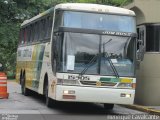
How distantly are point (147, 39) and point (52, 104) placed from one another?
4.81 metres

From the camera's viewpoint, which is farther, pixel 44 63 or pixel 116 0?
pixel 116 0

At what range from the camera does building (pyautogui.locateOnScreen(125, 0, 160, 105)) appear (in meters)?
19.0

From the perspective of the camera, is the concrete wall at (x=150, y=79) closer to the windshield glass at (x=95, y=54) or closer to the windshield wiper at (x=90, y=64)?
the windshield glass at (x=95, y=54)

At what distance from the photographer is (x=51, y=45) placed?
54.4ft

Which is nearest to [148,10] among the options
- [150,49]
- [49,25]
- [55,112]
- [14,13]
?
[150,49]

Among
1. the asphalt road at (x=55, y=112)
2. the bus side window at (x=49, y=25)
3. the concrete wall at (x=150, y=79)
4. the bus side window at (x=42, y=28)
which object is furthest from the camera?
the bus side window at (x=42, y=28)

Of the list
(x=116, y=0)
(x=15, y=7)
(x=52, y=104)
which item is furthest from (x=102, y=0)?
(x=52, y=104)

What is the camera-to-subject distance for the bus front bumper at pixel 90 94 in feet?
49.4

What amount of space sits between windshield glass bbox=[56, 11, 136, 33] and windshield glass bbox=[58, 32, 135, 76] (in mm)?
341

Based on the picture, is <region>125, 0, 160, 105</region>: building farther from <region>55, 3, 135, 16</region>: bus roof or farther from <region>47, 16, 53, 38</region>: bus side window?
<region>47, 16, 53, 38</region>: bus side window

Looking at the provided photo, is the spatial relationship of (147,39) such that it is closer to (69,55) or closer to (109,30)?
(109,30)

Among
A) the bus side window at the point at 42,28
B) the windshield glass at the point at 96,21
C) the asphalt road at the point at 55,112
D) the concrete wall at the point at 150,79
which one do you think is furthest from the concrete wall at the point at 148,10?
the bus side window at the point at 42,28

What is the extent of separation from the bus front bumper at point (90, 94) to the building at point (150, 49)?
3.95 metres

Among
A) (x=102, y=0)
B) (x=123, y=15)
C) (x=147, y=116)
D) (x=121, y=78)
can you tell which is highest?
(x=102, y=0)
